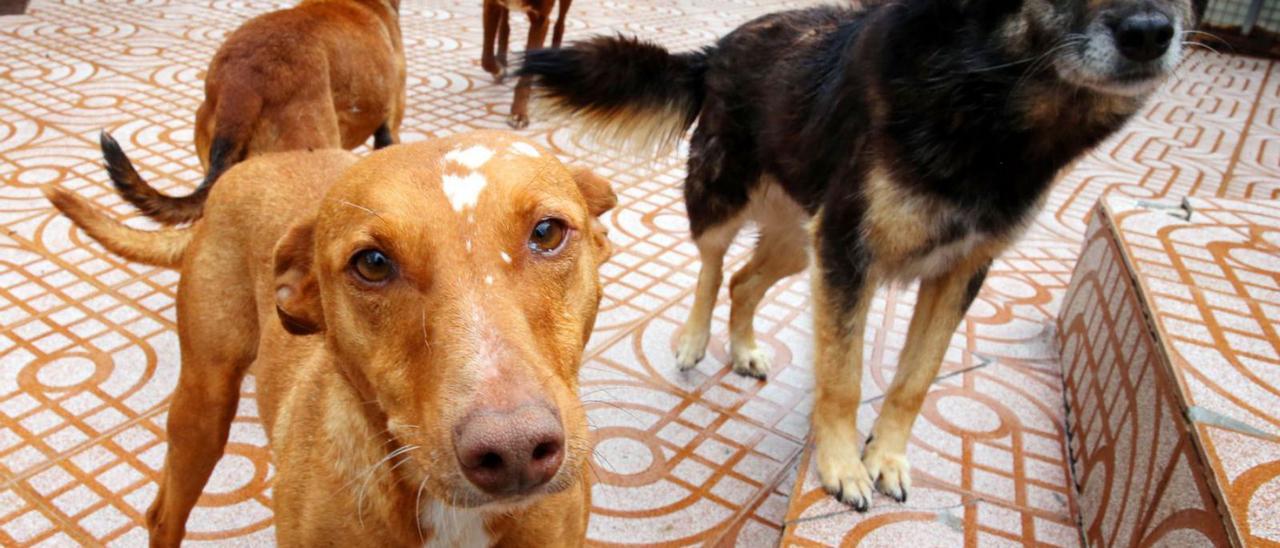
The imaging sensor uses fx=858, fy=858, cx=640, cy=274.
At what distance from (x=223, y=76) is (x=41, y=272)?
127 centimetres

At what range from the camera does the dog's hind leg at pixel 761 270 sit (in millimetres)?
3256

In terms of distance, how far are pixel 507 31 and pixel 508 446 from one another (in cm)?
599

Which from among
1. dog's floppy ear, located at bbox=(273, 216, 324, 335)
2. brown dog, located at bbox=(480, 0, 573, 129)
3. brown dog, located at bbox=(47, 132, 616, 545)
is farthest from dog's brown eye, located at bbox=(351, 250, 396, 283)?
brown dog, located at bbox=(480, 0, 573, 129)

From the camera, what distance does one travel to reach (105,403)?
294 cm

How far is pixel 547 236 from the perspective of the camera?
4.99 ft

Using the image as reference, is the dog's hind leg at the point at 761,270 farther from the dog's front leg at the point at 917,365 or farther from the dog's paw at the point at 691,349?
the dog's front leg at the point at 917,365

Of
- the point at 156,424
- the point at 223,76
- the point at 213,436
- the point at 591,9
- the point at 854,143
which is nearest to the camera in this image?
the point at 213,436

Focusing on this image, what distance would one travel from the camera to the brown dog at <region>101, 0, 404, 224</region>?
2893 millimetres

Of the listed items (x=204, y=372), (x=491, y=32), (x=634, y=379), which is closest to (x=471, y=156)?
(x=204, y=372)

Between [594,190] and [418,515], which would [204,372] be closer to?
[418,515]

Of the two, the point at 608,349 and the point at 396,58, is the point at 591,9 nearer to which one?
the point at 396,58

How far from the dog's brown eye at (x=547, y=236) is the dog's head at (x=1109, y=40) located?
142cm

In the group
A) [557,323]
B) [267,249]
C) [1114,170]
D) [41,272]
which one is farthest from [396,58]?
[1114,170]

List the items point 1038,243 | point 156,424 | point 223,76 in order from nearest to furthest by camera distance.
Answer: point 156,424 → point 223,76 → point 1038,243
